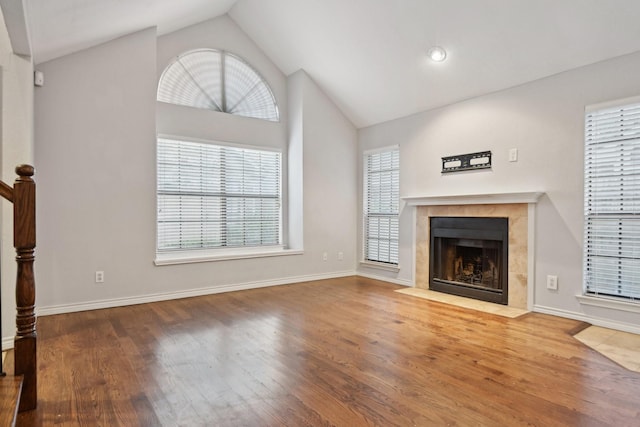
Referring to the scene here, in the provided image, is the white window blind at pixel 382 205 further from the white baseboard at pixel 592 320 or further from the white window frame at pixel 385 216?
the white baseboard at pixel 592 320

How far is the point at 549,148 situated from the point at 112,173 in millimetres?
4542

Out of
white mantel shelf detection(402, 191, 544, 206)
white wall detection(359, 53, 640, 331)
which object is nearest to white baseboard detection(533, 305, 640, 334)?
white wall detection(359, 53, 640, 331)

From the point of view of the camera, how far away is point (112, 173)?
4.03 meters

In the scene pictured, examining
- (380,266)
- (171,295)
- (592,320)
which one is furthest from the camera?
(380,266)

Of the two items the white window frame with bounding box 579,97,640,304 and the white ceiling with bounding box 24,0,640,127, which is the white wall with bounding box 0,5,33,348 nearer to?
the white ceiling with bounding box 24,0,640,127

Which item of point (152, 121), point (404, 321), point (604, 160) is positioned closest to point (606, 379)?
point (404, 321)

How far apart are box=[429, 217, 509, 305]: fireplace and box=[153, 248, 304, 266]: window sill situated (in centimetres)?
193

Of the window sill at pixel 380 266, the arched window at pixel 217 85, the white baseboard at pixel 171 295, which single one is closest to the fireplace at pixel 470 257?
the window sill at pixel 380 266

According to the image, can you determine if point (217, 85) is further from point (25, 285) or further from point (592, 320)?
point (592, 320)

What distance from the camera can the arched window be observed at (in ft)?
15.7

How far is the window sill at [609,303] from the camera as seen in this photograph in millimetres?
3209

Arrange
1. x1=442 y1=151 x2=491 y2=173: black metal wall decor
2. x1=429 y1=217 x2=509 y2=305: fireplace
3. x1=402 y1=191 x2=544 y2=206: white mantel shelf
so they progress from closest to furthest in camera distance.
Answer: x1=402 y1=191 x2=544 y2=206: white mantel shelf, x1=429 y1=217 x2=509 y2=305: fireplace, x1=442 y1=151 x2=491 y2=173: black metal wall decor

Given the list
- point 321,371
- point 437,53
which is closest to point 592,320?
point 321,371

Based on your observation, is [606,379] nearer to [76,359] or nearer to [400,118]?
[76,359]
